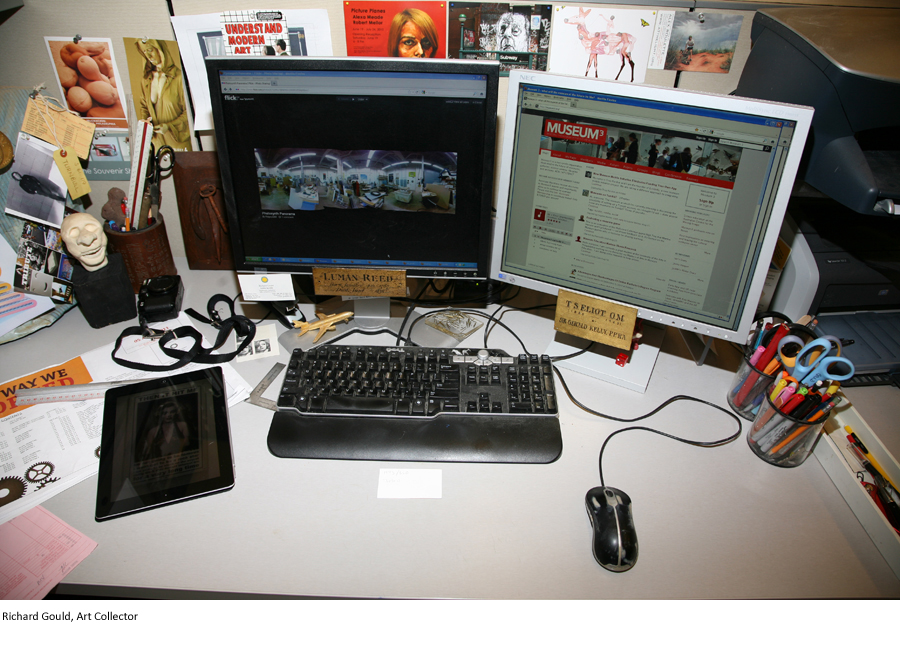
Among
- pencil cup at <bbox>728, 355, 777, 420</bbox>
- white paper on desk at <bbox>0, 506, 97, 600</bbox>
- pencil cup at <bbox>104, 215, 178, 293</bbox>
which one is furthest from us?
pencil cup at <bbox>104, 215, 178, 293</bbox>

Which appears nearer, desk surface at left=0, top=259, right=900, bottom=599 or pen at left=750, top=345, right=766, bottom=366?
desk surface at left=0, top=259, right=900, bottom=599

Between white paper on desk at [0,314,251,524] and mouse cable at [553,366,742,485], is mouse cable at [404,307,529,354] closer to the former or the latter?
mouse cable at [553,366,742,485]

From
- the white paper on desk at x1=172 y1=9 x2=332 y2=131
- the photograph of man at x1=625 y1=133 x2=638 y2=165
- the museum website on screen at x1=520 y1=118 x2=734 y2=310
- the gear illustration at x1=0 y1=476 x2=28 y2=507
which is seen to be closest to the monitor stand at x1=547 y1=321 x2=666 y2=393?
the museum website on screen at x1=520 y1=118 x2=734 y2=310

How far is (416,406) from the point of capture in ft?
2.65

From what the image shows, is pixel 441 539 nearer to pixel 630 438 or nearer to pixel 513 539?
pixel 513 539

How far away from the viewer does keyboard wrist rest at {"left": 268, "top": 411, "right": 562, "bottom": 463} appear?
2.49 feet

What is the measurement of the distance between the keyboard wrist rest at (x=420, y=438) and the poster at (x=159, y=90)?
0.69 meters

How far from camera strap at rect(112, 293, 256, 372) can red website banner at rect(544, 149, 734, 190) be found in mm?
654

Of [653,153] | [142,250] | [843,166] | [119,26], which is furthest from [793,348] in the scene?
[119,26]

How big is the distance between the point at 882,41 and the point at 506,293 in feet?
2.42

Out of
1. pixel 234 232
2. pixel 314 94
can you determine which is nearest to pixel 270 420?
pixel 234 232

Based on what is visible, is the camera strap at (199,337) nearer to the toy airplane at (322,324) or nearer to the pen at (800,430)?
the toy airplane at (322,324)

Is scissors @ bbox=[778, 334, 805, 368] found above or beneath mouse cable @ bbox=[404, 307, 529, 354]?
above

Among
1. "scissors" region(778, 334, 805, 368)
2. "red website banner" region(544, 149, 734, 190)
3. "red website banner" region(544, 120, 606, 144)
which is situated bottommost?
"scissors" region(778, 334, 805, 368)
